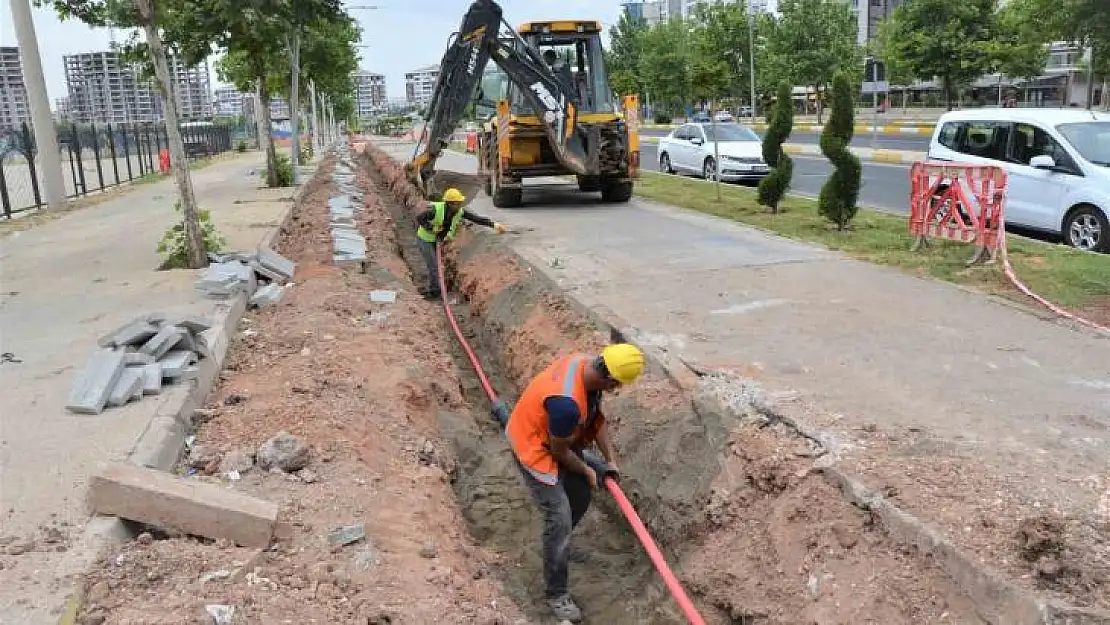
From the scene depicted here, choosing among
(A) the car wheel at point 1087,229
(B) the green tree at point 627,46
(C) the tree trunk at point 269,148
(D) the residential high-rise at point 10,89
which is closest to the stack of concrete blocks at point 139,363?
(A) the car wheel at point 1087,229

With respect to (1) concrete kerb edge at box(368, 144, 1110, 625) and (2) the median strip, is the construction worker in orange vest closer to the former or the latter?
(1) concrete kerb edge at box(368, 144, 1110, 625)

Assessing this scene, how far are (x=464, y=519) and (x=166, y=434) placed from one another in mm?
1986

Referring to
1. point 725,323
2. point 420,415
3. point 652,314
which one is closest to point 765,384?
point 725,323

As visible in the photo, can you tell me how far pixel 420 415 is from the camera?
6.92 m

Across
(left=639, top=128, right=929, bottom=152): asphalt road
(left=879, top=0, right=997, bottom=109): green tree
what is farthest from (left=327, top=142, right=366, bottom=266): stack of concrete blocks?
(left=879, top=0, right=997, bottom=109): green tree

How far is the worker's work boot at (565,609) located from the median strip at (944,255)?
5610mm

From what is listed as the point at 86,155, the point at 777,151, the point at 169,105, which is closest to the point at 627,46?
the point at 86,155

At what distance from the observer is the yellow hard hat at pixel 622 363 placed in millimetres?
4184

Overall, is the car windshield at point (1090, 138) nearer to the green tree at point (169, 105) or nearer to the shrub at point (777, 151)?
the shrub at point (777, 151)

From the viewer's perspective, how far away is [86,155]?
40.6 metres

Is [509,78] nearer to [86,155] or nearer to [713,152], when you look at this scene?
[713,152]

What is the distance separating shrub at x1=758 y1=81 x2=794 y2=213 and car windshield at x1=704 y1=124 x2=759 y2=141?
7.15m

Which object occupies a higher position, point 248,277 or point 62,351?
point 248,277

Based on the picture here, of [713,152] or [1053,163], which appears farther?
[713,152]
